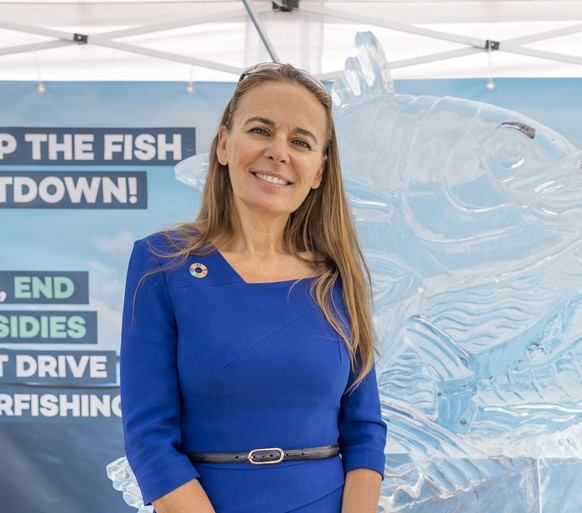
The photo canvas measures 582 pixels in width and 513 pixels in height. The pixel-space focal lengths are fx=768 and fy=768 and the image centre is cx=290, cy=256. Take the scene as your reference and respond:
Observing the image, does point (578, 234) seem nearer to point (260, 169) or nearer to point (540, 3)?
point (540, 3)

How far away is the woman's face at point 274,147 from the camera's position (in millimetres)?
1089

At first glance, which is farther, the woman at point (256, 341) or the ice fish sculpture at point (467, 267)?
the ice fish sculpture at point (467, 267)

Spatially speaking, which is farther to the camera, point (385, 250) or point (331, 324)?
point (385, 250)

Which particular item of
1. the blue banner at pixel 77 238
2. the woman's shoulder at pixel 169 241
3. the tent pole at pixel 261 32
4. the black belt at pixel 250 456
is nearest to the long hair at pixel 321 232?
the woman's shoulder at pixel 169 241

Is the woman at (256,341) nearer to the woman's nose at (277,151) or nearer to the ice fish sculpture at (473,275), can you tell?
the woman's nose at (277,151)

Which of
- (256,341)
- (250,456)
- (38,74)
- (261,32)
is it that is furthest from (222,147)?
(38,74)

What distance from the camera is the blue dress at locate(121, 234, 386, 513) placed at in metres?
0.97

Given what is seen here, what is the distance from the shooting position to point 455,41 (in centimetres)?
282

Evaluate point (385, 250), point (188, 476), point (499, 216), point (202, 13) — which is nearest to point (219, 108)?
point (202, 13)

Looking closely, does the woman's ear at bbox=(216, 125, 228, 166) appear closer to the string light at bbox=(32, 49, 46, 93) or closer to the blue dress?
the blue dress

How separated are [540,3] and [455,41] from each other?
1.17 ft

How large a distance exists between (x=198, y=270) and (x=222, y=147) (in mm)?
223

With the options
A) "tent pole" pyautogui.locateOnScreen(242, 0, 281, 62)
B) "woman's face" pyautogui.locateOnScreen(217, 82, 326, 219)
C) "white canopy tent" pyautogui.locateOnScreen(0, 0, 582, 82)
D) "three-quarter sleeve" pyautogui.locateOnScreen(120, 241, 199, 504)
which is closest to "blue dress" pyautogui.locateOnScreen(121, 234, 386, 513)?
"three-quarter sleeve" pyautogui.locateOnScreen(120, 241, 199, 504)

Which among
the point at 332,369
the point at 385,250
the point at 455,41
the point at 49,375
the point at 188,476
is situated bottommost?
the point at 49,375
